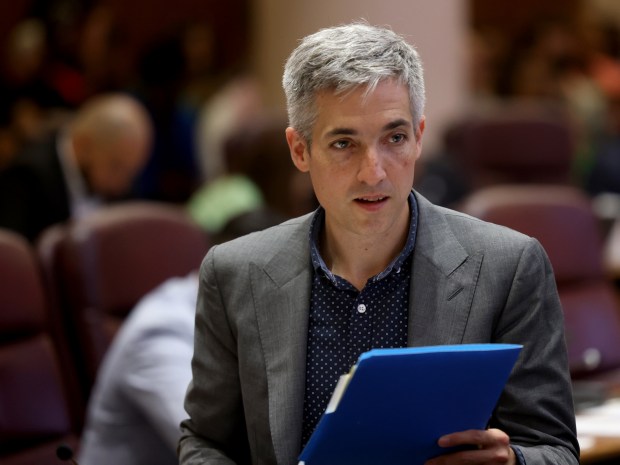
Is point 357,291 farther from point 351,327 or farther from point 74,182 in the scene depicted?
point 74,182

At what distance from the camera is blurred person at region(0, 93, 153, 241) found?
4.91 meters

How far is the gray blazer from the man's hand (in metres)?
→ 0.05

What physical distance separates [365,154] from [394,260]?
0.20m

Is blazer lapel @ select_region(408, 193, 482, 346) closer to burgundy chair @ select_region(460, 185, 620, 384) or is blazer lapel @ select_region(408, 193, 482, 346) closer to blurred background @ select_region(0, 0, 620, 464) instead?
blurred background @ select_region(0, 0, 620, 464)

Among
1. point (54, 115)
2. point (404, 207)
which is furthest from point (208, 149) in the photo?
point (404, 207)

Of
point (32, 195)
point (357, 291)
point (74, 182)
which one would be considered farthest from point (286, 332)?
point (74, 182)

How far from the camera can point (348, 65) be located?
179 cm

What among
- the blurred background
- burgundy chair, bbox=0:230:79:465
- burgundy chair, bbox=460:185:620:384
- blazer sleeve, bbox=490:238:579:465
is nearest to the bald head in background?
the blurred background

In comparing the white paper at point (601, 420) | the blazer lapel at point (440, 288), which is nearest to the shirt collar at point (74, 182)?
the white paper at point (601, 420)

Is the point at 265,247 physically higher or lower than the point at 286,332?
higher

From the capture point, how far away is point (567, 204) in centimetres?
385

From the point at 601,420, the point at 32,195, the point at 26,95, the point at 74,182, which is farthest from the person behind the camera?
the point at 26,95

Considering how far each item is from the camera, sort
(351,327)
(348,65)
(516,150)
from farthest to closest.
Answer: (516,150) → (351,327) → (348,65)

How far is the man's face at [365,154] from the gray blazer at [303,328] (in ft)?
0.41
